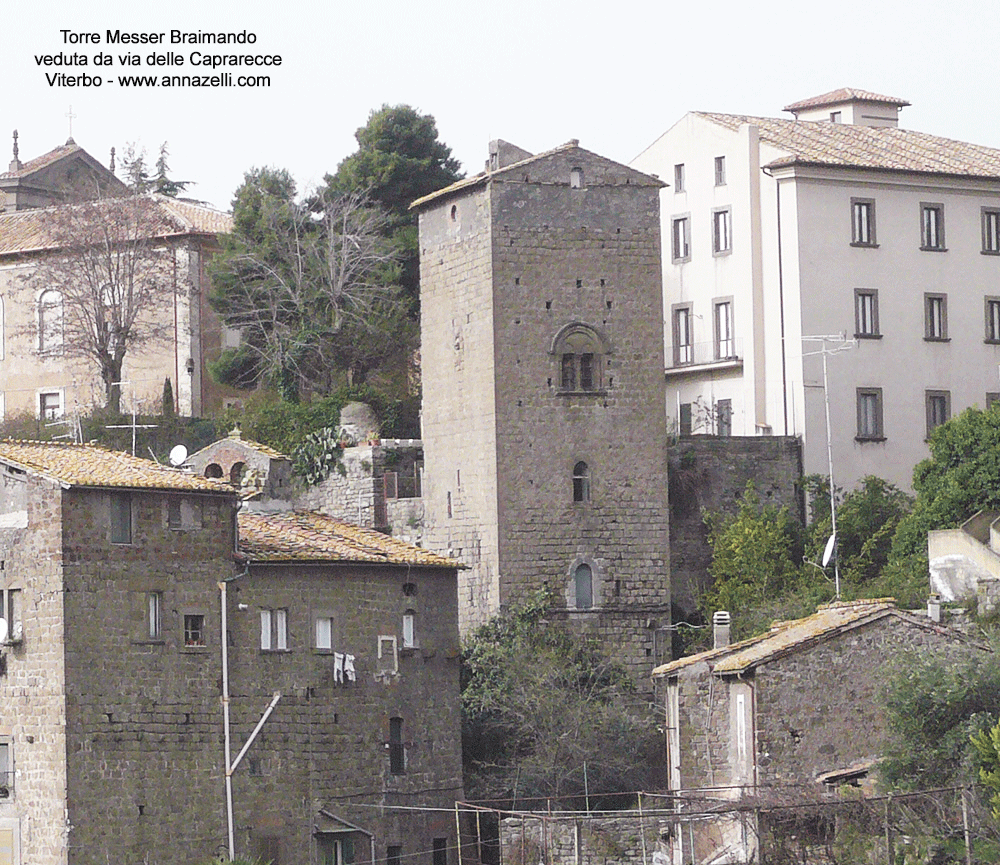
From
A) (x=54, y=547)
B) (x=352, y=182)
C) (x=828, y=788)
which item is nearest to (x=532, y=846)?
(x=828, y=788)

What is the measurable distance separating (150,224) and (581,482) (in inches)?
657

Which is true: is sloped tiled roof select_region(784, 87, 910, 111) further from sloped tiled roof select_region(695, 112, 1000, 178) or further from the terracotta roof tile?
the terracotta roof tile

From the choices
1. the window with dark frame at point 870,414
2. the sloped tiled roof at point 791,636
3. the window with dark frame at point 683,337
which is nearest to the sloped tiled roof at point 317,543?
the sloped tiled roof at point 791,636

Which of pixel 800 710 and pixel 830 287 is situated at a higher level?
pixel 830 287

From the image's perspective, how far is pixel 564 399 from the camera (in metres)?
52.6

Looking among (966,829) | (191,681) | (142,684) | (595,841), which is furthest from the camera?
(191,681)

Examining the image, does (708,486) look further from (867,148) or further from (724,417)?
(867,148)

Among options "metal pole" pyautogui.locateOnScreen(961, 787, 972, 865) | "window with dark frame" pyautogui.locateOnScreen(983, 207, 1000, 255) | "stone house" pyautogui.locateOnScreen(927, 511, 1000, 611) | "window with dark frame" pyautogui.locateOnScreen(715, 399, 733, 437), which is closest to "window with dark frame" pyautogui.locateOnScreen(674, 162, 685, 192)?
"window with dark frame" pyautogui.locateOnScreen(715, 399, 733, 437)

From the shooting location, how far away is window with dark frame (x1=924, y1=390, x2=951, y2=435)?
59469mm

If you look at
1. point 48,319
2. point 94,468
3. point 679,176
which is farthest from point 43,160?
point 94,468

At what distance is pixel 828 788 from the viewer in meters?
40.1

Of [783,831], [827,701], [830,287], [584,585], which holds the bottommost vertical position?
[783,831]

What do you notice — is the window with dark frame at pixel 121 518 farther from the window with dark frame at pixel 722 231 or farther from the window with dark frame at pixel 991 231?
the window with dark frame at pixel 991 231

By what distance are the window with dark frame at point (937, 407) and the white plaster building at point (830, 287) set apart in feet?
0.10
